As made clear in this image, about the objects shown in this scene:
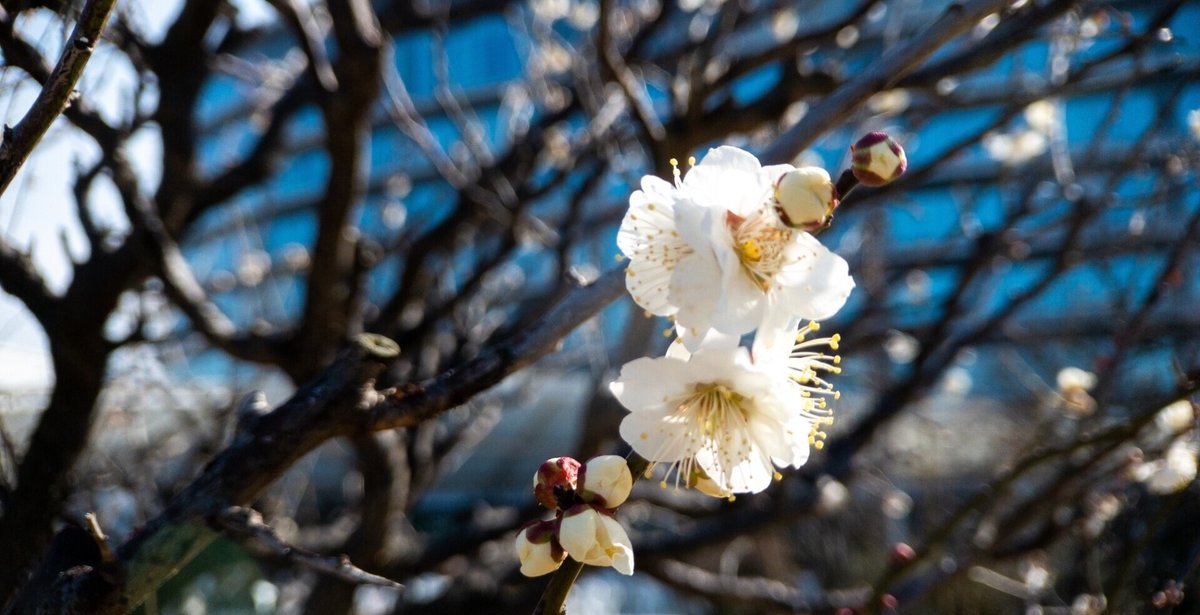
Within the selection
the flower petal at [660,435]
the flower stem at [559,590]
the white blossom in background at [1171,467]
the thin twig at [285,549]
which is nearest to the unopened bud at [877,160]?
the flower petal at [660,435]

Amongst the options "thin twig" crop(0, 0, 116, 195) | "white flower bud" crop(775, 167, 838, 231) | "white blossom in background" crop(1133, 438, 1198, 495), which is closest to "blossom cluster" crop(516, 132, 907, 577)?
"white flower bud" crop(775, 167, 838, 231)

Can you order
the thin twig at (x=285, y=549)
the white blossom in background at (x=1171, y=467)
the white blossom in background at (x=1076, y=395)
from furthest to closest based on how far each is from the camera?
the white blossom in background at (x=1076, y=395) < the white blossom in background at (x=1171, y=467) < the thin twig at (x=285, y=549)

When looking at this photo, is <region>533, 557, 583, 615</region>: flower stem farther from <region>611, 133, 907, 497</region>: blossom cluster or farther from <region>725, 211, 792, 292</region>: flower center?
<region>725, 211, 792, 292</region>: flower center

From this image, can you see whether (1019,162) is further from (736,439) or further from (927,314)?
(736,439)

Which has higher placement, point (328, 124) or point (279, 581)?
point (328, 124)

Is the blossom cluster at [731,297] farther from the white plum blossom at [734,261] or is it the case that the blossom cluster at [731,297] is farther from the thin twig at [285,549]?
the thin twig at [285,549]

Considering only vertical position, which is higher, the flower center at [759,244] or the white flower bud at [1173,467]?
the flower center at [759,244]

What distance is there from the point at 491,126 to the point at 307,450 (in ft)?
54.3

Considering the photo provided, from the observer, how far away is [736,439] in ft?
3.75

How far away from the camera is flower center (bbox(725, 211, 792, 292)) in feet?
3.38

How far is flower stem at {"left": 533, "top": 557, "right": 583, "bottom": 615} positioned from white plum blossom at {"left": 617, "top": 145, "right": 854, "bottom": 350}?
0.25m

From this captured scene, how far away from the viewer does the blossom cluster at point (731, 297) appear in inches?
38.9

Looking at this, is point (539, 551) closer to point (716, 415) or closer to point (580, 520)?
point (580, 520)

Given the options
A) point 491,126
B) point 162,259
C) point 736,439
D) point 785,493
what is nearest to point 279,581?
point 162,259
